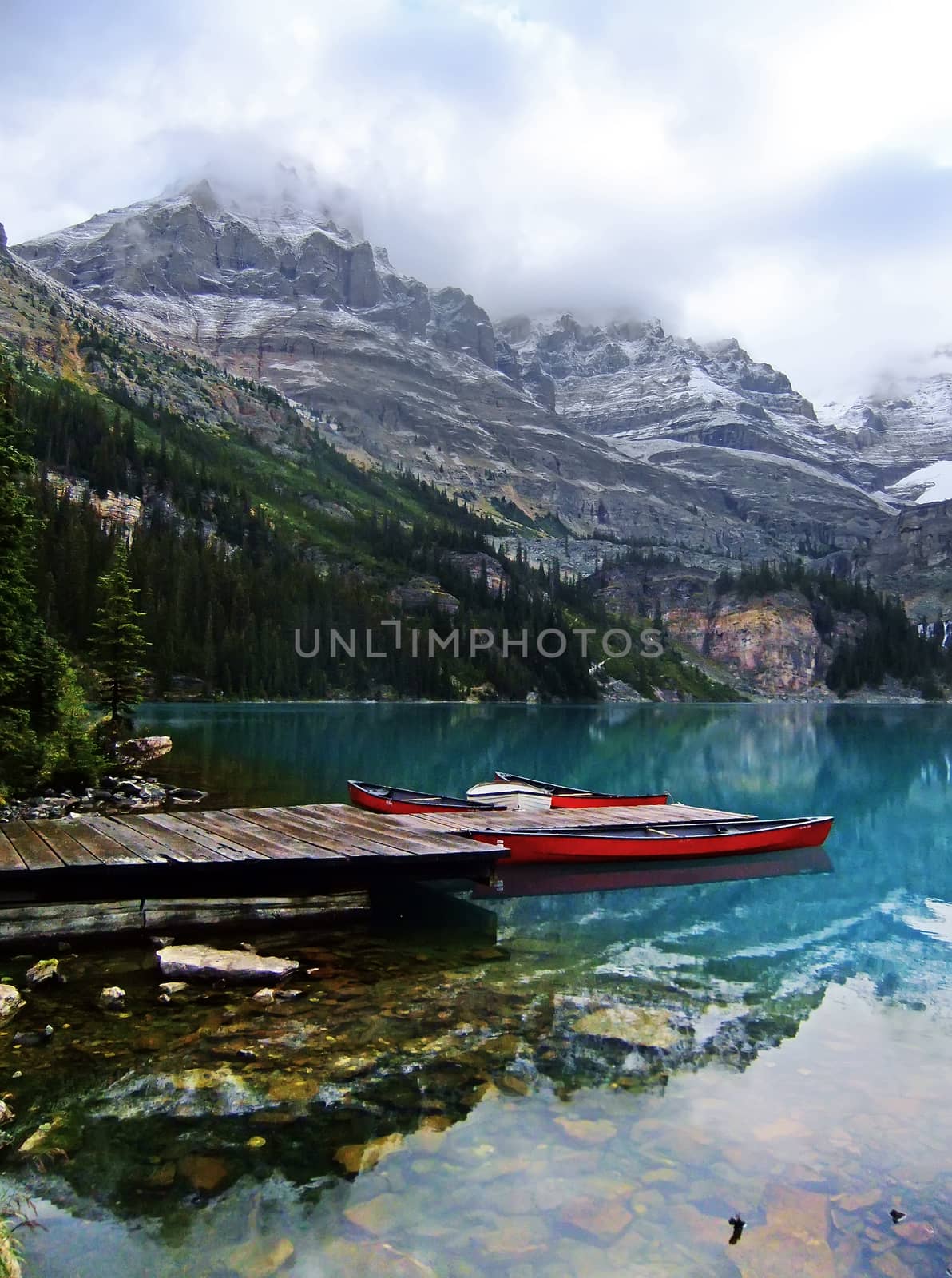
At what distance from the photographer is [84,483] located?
16975cm

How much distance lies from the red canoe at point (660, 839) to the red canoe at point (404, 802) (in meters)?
5.05

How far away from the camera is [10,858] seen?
1677 centimetres

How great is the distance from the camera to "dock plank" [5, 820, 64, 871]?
16.3 meters

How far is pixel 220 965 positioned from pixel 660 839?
17.8 metres

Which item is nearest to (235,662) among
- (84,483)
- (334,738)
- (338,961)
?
(84,483)

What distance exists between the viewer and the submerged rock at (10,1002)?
1260cm

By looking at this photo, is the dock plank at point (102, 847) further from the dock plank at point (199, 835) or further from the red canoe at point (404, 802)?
the red canoe at point (404, 802)

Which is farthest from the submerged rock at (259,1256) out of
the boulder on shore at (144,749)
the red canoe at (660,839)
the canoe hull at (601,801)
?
the boulder on shore at (144,749)

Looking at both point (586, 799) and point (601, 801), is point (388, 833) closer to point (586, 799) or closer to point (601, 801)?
point (586, 799)

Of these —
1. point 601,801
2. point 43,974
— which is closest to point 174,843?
point 43,974

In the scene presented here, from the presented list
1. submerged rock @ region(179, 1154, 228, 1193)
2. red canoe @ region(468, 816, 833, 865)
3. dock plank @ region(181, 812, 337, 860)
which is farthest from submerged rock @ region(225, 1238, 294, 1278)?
red canoe @ region(468, 816, 833, 865)

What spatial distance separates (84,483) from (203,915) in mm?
173805

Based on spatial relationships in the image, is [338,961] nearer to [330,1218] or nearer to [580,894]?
[330,1218]

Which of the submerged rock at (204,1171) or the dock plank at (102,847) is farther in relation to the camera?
the dock plank at (102,847)
